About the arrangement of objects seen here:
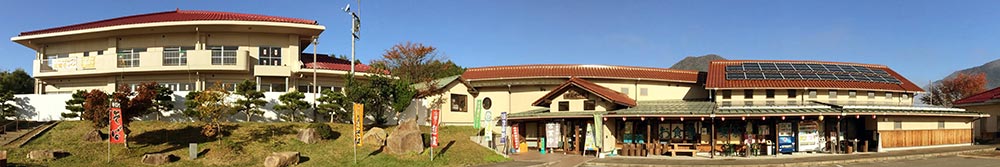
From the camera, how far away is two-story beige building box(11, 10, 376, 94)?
31094 millimetres

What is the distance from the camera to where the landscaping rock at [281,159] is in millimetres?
19672

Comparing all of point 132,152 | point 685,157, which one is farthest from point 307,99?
point 685,157

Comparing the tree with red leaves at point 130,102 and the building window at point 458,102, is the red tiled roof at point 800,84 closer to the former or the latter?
the building window at point 458,102

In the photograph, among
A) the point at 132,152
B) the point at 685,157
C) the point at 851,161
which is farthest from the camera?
the point at 685,157

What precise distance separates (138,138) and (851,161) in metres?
26.8

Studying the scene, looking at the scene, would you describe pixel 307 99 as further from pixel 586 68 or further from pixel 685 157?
pixel 685 157

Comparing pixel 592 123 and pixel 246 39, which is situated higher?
pixel 246 39

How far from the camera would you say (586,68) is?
112 ft

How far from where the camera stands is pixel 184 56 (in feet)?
102

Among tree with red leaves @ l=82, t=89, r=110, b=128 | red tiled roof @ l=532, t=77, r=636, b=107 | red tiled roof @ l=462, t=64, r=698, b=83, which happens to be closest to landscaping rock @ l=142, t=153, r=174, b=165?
tree with red leaves @ l=82, t=89, r=110, b=128

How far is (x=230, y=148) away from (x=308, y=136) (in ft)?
9.78

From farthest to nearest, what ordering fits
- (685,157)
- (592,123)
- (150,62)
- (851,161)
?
(150,62)
(592,123)
(685,157)
(851,161)

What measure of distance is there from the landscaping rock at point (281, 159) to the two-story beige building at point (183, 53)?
Result: 1222cm

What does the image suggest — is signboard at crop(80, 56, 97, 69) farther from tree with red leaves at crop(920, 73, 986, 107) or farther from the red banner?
tree with red leaves at crop(920, 73, 986, 107)
